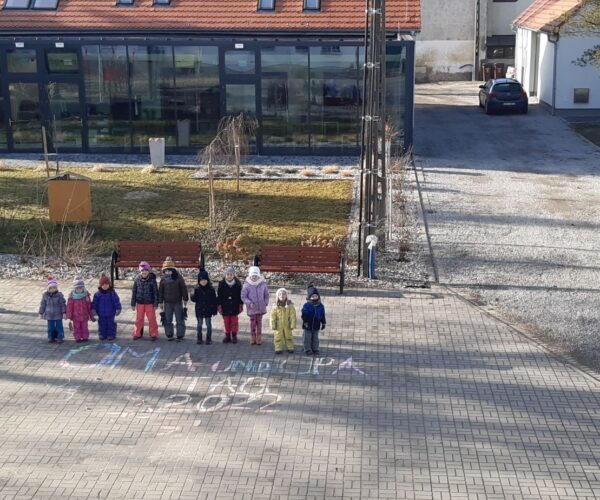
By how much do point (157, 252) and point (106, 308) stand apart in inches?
120

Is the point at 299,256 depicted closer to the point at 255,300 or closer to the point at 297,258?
the point at 297,258

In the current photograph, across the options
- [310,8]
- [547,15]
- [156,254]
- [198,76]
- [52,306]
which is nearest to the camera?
[52,306]

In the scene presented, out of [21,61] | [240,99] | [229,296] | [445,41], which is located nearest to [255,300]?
[229,296]

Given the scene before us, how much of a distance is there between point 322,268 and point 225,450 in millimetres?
6434

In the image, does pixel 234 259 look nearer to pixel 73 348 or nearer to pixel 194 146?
pixel 73 348

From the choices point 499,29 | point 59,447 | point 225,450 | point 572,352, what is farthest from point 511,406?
point 499,29

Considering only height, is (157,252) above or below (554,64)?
below

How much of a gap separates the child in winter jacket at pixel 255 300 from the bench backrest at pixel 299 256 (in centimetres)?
276

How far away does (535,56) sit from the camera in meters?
41.9

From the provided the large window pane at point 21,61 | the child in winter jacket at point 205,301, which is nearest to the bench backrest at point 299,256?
the child in winter jacket at point 205,301

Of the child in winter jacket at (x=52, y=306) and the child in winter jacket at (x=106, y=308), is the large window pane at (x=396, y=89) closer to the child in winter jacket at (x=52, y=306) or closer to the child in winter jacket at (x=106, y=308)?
the child in winter jacket at (x=106, y=308)

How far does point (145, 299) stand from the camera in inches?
546

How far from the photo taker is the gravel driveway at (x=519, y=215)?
15.8m

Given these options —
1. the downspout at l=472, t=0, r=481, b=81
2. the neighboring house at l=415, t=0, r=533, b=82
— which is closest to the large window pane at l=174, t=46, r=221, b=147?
the neighboring house at l=415, t=0, r=533, b=82
